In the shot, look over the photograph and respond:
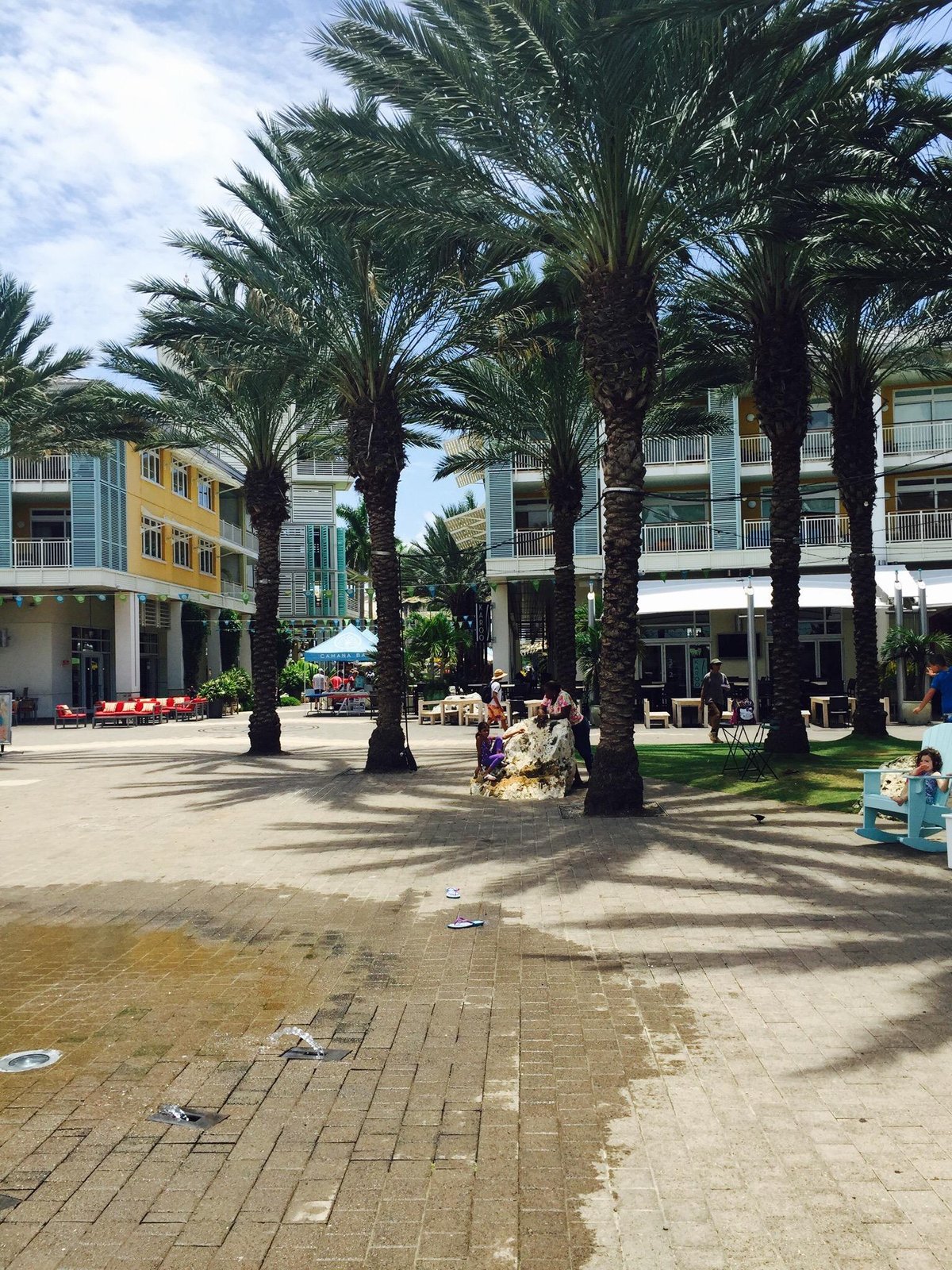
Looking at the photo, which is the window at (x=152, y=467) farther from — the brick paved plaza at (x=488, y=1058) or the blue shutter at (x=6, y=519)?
the brick paved plaza at (x=488, y=1058)

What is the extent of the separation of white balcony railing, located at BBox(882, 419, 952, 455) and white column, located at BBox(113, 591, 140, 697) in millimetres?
25304

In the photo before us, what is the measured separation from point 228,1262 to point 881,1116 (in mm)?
2330

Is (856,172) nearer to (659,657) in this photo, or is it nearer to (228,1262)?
(228,1262)

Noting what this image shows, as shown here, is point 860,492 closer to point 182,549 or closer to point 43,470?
point 43,470

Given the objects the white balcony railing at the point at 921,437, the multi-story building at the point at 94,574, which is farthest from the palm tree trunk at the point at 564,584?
the white balcony railing at the point at 921,437

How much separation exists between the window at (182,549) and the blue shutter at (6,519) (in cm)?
796

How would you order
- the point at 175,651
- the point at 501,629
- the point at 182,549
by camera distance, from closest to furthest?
the point at 501,629, the point at 175,651, the point at 182,549

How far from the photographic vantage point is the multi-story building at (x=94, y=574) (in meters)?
36.2

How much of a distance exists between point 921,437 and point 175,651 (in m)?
28.4

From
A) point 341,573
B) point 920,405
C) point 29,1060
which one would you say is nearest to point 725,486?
point 920,405

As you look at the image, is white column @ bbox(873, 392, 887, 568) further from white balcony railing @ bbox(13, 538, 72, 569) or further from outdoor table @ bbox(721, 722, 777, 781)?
white balcony railing @ bbox(13, 538, 72, 569)

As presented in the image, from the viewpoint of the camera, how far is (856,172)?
512 inches

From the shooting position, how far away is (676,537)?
35.4 m

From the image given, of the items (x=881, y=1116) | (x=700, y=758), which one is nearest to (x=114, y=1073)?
(x=881, y=1116)
